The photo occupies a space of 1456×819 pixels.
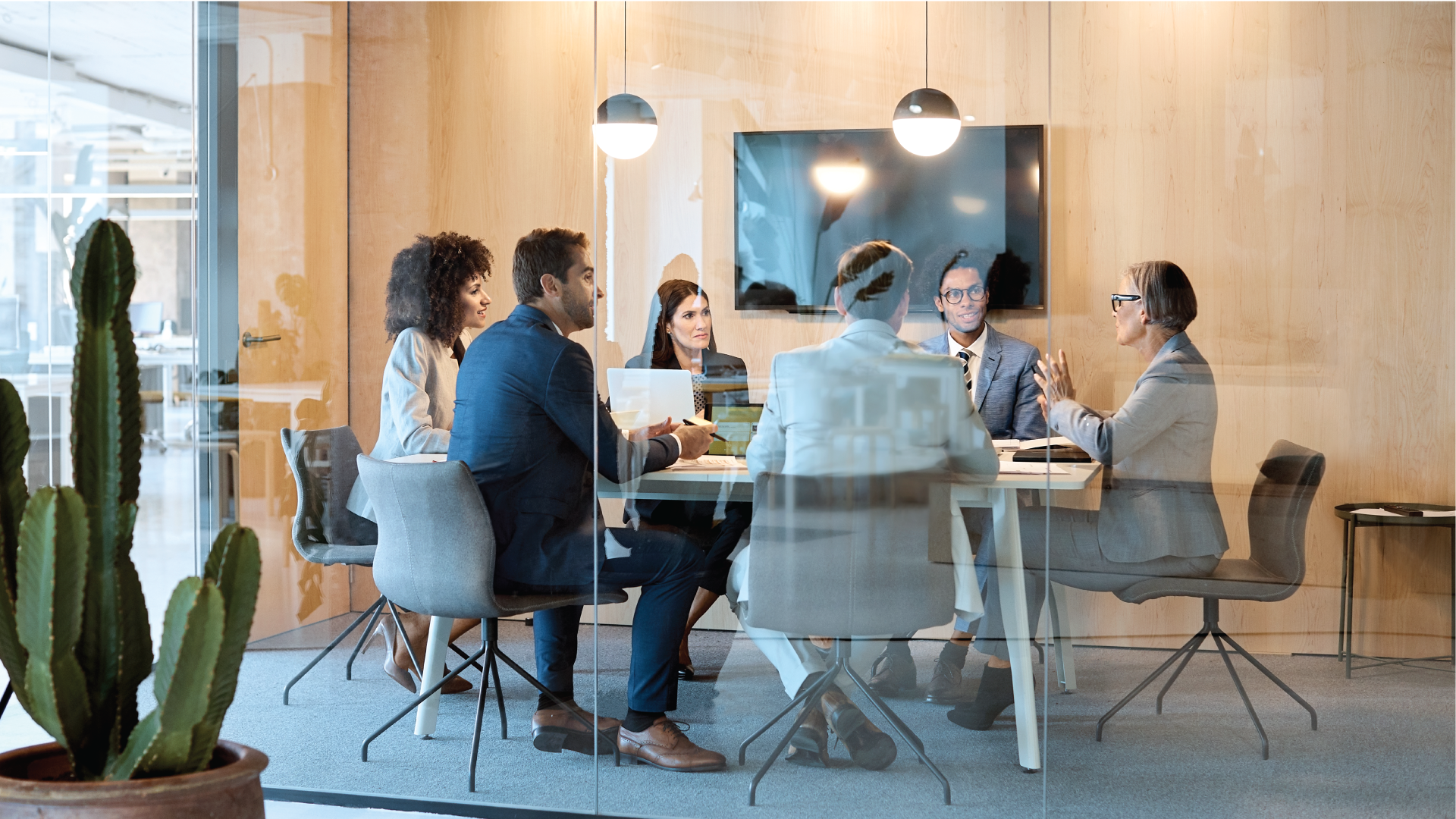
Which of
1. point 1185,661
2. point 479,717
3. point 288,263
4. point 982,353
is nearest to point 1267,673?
point 1185,661

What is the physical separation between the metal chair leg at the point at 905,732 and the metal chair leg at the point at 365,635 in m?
1.24

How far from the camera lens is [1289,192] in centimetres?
261

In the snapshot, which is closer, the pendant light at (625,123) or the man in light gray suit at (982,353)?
the man in light gray suit at (982,353)

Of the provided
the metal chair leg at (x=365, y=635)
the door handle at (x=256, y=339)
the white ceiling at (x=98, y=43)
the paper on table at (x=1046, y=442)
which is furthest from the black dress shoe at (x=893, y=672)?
the white ceiling at (x=98, y=43)

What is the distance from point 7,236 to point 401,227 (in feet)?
7.20

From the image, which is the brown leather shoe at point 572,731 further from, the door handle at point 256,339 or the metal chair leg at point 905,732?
the door handle at point 256,339

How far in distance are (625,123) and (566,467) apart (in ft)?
2.82

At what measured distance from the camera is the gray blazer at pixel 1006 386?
2.59m

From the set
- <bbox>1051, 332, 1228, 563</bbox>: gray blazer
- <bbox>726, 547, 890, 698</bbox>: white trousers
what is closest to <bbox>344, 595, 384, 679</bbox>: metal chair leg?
<bbox>726, 547, 890, 698</bbox>: white trousers

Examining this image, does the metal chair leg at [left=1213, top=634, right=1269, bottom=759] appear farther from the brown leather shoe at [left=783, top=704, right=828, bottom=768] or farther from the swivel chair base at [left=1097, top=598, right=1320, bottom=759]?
the brown leather shoe at [left=783, top=704, right=828, bottom=768]

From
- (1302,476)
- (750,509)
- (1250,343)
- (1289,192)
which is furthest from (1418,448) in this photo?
(750,509)

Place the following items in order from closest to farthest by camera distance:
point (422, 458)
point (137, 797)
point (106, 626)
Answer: point (137, 797) → point (106, 626) → point (422, 458)

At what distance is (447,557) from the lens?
279 cm

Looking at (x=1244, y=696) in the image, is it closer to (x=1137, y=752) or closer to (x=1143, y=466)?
(x=1137, y=752)
